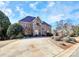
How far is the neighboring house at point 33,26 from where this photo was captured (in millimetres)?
2670

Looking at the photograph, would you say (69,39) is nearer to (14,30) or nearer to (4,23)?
(14,30)

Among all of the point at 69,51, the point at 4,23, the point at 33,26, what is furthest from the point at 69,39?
the point at 4,23

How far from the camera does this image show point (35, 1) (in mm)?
2654

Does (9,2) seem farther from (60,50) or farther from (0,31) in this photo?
(60,50)

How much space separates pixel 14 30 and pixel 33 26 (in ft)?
0.83

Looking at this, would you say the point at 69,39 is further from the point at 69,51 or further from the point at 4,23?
the point at 4,23

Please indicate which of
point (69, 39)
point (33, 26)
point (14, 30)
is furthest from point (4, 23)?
point (69, 39)

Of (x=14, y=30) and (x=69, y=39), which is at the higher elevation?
(x=14, y=30)

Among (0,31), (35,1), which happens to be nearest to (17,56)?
(0,31)

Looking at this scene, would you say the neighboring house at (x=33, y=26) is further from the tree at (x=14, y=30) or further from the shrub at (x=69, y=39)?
the shrub at (x=69, y=39)

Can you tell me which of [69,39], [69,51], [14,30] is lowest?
[69,51]

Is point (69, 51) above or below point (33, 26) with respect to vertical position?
below

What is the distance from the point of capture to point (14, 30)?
267 cm

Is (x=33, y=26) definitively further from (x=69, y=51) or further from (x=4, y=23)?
(x=69, y=51)
